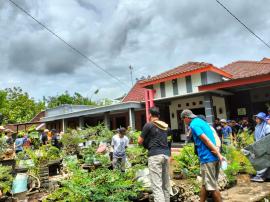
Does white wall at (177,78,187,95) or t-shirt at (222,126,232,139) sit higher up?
white wall at (177,78,187,95)

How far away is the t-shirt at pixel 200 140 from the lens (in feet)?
13.8

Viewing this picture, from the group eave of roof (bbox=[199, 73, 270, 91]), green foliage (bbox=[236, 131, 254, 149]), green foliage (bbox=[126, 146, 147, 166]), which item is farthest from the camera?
eave of roof (bbox=[199, 73, 270, 91])

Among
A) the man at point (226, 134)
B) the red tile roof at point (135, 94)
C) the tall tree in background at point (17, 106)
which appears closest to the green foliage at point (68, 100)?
the tall tree in background at point (17, 106)

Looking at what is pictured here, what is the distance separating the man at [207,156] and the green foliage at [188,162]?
8.29 feet

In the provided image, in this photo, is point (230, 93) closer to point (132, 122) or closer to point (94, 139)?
point (132, 122)

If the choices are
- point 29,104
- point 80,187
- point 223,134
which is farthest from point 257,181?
point 29,104

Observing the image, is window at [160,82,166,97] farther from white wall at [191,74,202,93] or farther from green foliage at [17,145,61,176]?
green foliage at [17,145,61,176]

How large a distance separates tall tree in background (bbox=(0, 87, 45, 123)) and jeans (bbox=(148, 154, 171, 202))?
30945mm

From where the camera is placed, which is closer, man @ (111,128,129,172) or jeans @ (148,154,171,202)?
jeans @ (148,154,171,202)

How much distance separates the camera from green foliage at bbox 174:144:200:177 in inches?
271

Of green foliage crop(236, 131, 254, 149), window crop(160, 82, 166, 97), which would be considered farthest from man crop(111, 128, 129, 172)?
window crop(160, 82, 166, 97)

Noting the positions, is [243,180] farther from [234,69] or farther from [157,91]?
[234,69]

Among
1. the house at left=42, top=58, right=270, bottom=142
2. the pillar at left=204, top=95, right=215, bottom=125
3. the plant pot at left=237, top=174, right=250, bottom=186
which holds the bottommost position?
the plant pot at left=237, top=174, right=250, bottom=186

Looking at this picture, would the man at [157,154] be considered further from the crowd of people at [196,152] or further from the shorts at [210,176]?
the shorts at [210,176]
